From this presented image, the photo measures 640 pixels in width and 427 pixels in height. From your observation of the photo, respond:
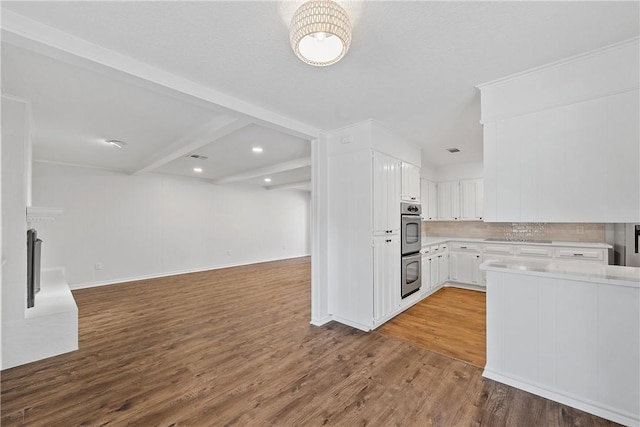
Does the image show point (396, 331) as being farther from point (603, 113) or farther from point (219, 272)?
point (219, 272)

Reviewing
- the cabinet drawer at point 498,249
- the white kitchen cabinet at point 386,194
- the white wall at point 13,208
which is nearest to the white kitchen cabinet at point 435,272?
the cabinet drawer at point 498,249

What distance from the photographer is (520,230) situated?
16.0ft

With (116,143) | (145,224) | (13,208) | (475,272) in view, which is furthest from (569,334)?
(145,224)

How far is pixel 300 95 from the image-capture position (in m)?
2.51

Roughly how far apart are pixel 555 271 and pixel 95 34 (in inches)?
143

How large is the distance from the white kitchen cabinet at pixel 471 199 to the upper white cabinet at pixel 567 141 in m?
3.36

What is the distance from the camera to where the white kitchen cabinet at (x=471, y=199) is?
528 cm

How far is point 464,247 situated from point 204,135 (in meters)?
4.96

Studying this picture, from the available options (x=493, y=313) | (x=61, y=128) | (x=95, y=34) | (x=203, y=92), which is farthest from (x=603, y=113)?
(x=61, y=128)

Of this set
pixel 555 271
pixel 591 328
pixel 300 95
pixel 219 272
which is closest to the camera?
pixel 591 328

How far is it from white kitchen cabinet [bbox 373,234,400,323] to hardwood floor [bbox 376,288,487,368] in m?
0.22

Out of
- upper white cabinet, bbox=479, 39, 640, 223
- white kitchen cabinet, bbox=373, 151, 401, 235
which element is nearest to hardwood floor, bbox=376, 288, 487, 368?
white kitchen cabinet, bbox=373, 151, 401, 235

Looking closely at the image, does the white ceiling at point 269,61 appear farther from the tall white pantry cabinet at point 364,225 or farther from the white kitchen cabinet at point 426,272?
the white kitchen cabinet at point 426,272

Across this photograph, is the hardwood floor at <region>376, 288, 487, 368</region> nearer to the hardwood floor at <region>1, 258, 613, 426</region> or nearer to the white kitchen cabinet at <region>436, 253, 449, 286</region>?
the hardwood floor at <region>1, 258, 613, 426</region>
